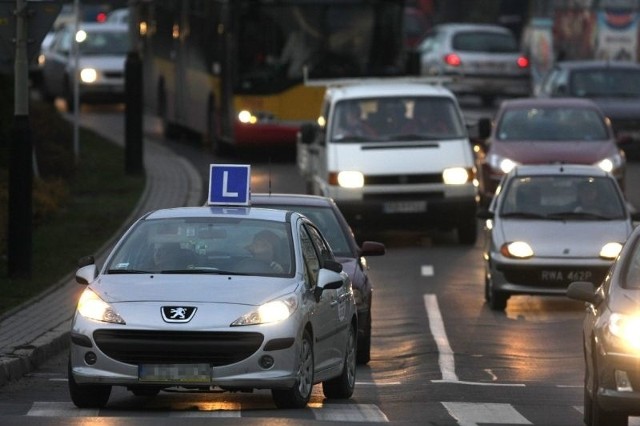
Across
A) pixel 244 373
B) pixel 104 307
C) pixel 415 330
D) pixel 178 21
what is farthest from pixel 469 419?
pixel 178 21

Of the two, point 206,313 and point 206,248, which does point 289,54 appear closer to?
point 206,248

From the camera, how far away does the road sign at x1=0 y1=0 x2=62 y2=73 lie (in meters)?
21.3

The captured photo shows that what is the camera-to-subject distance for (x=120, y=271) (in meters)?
14.0

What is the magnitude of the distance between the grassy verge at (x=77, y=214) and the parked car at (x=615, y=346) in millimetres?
7830

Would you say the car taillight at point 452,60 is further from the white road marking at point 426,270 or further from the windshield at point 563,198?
the windshield at point 563,198

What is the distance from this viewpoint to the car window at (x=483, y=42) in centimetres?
4912

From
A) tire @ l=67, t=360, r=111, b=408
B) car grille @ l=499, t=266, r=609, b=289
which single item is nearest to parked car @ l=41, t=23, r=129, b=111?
car grille @ l=499, t=266, r=609, b=289

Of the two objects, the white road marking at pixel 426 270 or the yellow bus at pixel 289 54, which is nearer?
the white road marking at pixel 426 270

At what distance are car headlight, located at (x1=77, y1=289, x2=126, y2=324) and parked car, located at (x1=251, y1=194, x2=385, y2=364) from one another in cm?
430

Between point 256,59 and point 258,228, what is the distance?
2205 centimetres

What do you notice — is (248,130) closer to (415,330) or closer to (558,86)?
(558,86)

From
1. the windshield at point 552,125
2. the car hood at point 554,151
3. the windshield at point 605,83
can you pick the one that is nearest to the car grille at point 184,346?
the car hood at point 554,151

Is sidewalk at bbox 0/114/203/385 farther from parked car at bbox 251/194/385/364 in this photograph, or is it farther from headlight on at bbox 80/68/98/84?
headlight on at bbox 80/68/98/84

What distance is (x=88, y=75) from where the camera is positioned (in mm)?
47750
